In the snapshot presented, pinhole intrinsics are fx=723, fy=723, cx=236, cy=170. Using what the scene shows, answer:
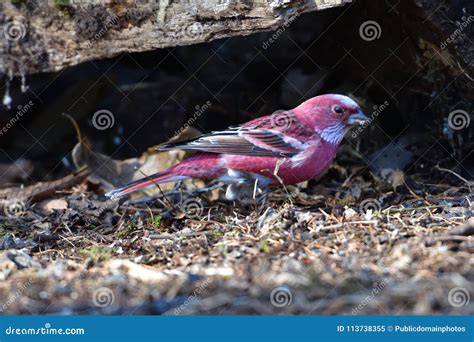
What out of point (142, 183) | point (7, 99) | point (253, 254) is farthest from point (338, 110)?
point (7, 99)

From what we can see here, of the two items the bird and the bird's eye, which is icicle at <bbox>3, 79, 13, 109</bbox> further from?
the bird's eye

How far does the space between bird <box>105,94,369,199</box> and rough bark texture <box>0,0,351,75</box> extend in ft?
2.37

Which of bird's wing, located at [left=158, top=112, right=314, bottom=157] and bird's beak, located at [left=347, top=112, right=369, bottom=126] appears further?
bird's beak, located at [left=347, top=112, right=369, bottom=126]

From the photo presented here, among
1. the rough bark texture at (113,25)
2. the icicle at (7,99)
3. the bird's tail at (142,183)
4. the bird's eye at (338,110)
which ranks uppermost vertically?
the bird's eye at (338,110)

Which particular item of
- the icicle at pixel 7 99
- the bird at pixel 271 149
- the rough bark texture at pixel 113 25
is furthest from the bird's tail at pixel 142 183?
the icicle at pixel 7 99

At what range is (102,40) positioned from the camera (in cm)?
535

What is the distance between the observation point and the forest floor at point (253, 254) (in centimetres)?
342

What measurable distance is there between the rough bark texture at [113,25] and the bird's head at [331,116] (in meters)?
0.73

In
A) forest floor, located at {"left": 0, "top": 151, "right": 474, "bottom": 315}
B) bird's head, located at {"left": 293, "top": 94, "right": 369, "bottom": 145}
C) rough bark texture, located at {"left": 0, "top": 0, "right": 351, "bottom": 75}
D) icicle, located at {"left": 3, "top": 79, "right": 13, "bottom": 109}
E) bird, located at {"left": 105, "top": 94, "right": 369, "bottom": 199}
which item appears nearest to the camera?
forest floor, located at {"left": 0, "top": 151, "right": 474, "bottom": 315}

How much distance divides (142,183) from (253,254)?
4.89ft

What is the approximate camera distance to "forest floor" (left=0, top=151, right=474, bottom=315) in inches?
134

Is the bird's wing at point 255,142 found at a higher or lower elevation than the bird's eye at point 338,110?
lower

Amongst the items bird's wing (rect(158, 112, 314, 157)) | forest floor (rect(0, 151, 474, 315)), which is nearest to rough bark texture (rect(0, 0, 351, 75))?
bird's wing (rect(158, 112, 314, 157))

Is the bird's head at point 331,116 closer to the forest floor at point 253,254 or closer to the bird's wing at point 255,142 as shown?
the bird's wing at point 255,142
